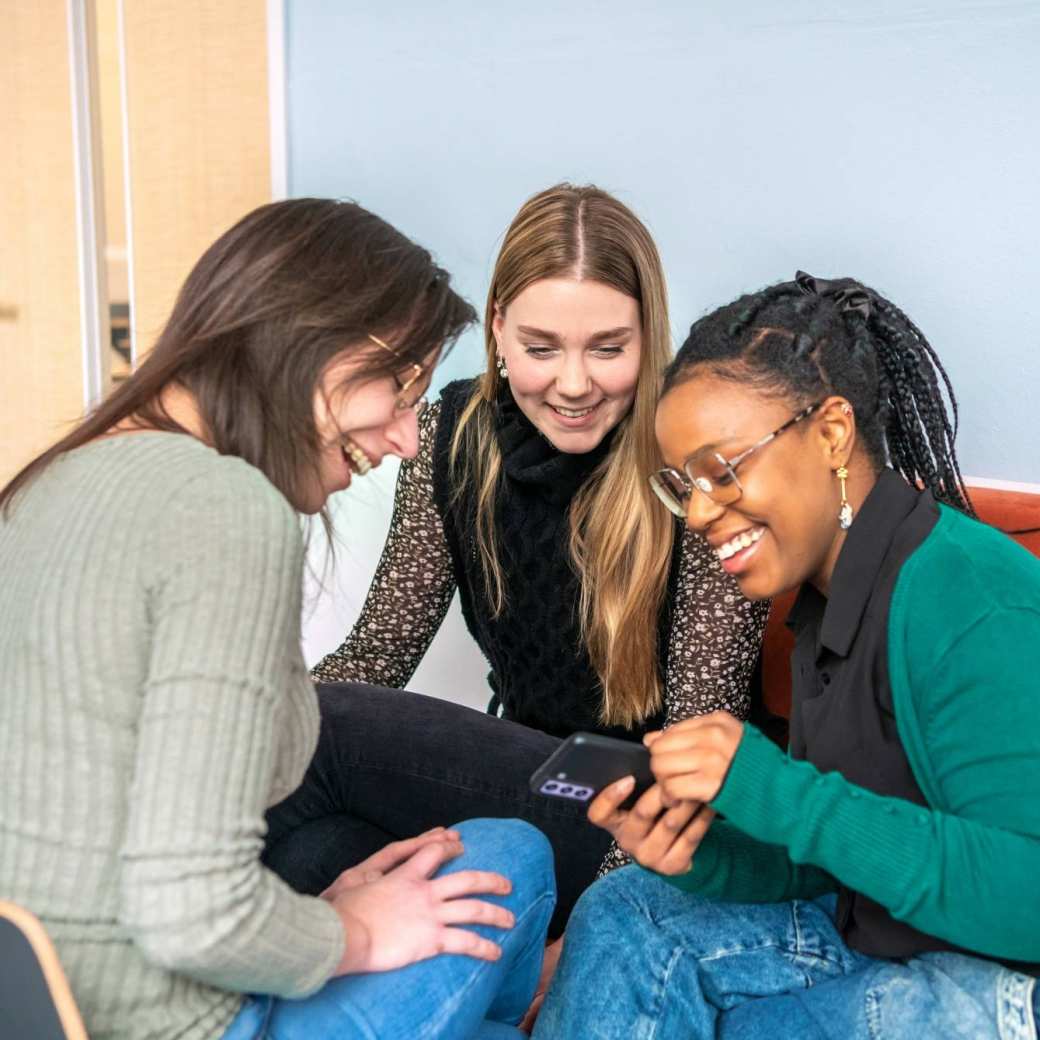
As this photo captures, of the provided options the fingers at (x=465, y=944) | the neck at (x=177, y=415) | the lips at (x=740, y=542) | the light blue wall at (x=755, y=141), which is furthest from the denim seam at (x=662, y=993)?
Answer: the light blue wall at (x=755, y=141)

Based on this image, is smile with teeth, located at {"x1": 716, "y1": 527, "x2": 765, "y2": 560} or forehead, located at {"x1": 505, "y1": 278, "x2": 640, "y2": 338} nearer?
smile with teeth, located at {"x1": 716, "y1": 527, "x2": 765, "y2": 560}

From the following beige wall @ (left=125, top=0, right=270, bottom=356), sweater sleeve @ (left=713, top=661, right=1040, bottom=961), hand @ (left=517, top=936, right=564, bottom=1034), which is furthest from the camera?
beige wall @ (left=125, top=0, right=270, bottom=356)

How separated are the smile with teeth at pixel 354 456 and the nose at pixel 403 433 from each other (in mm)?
33

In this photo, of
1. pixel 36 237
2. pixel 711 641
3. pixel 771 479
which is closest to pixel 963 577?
pixel 771 479

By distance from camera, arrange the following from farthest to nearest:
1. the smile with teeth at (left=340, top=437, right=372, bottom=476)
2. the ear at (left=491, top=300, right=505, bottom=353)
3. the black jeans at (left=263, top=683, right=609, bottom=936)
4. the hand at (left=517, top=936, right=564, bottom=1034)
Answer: the ear at (left=491, top=300, right=505, bottom=353), the black jeans at (left=263, top=683, right=609, bottom=936), the hand at (left=517, top=936, right=564, bottom=1034), the smile with teeth at (left=340, top=437, right=372, bottom=476)

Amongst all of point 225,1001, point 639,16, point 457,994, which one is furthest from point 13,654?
point 639,16

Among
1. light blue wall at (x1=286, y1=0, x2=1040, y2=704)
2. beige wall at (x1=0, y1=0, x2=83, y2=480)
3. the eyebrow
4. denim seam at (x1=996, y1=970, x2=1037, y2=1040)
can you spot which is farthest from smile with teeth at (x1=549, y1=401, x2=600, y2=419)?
beige wall at (x1=0, y1=0, x2=83, y2=480)

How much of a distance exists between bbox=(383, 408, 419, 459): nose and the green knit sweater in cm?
49

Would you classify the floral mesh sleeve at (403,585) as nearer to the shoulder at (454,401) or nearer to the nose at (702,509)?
the shoulder at (454,401)

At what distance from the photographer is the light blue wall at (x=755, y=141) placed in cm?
227

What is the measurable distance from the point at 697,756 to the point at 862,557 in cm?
31

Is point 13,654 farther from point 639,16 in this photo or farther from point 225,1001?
point 639,16

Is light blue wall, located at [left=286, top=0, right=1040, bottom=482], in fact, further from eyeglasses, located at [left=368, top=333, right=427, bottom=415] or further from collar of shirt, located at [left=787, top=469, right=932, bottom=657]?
eyeglasses, located at [left=368, top=333, right=427, bottom=415]

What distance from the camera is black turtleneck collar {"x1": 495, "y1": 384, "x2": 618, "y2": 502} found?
7.11ft
